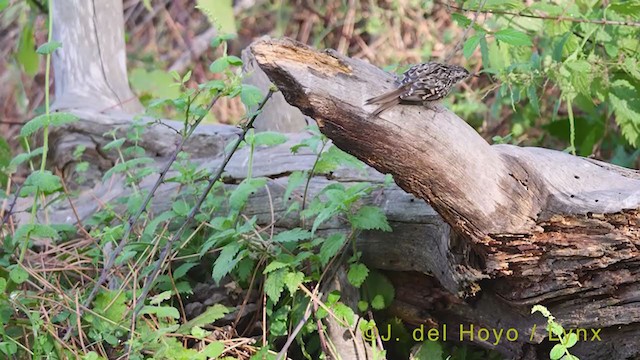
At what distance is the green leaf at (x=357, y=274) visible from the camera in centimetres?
286

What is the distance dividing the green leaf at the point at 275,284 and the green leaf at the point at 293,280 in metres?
0.02

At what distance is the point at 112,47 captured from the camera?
5.01 m

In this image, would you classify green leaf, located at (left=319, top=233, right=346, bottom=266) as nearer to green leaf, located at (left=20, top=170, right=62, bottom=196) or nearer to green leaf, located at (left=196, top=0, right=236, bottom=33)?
green leaf, located at (left=20, top=170, right=62, bottom=196)

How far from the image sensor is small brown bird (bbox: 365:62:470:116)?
2.31 meters

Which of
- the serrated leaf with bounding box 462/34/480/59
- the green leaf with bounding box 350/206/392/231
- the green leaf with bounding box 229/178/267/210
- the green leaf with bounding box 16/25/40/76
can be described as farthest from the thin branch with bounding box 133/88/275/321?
the green leaf with bounding box 16/25/40/76

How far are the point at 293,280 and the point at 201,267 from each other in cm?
71

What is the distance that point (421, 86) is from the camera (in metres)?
2.37

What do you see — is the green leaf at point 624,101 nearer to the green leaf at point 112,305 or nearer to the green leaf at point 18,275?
the green leaf at point 112,305

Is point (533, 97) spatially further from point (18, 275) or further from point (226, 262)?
point (18, 275)

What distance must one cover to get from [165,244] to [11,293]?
608mm

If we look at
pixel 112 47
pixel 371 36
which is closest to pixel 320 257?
pixel 112 47

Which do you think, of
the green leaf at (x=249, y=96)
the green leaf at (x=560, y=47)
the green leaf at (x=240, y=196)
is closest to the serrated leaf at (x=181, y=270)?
the green leaf at (x=240, y=196)

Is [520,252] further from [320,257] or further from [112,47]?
[112,47]

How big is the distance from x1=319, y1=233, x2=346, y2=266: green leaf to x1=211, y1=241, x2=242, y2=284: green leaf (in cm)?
31
